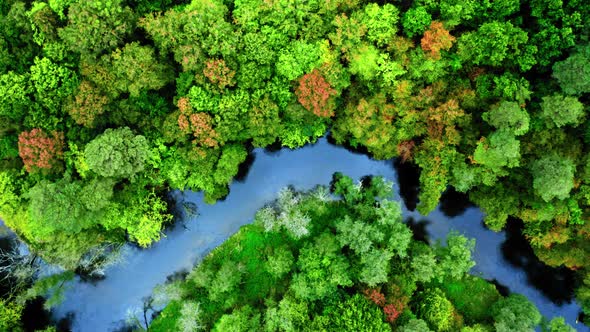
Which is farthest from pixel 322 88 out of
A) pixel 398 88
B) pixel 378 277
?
pixel 378 277

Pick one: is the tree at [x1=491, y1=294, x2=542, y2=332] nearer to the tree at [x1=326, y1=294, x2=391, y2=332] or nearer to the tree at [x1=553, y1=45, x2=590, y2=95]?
the tree at [x1=326, y1=294, x2=391, y2=332]

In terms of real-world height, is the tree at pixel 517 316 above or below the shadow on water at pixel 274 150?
below

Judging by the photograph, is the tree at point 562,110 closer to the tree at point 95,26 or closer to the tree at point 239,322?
the tree at point 239,322

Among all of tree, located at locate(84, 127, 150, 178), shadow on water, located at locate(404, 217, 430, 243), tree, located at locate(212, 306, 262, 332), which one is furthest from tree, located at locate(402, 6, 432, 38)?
tree, located at locate(212, 306, 262, 332)

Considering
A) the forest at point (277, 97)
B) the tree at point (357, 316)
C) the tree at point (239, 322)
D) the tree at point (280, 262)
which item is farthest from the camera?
the tree at point (280, 262)

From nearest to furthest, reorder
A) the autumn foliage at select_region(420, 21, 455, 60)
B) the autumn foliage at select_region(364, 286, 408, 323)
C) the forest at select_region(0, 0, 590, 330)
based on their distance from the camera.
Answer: the forest at select_region(0, 0, 590, 330) < the autumn foliage at select_region(420, 21, 455, 60) < the autumn foliage at select_region(364, 286, 408, 323)

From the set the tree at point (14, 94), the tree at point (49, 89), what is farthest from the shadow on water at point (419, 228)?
the tree at point (14, 94)

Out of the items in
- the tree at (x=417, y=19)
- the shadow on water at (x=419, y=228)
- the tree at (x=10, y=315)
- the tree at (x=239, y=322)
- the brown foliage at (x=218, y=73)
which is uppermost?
the tree at (x=417, y=19)
